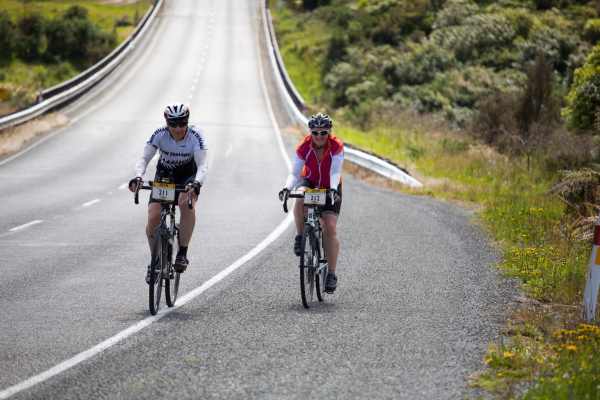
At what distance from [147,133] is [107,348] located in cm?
2791

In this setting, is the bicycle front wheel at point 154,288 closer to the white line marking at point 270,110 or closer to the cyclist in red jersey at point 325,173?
the cyclist in red jersey at point 325,173

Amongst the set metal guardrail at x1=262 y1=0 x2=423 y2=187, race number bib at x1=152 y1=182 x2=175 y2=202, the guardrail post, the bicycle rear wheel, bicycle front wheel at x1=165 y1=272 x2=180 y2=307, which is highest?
race number bib at x1=152 y1=182 x2=175 y2=202

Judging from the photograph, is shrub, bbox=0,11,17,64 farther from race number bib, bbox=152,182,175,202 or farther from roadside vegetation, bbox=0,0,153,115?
race number bib, bbox=152,182,175,202

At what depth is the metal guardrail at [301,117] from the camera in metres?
22.6

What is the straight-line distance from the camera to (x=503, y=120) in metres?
27.6

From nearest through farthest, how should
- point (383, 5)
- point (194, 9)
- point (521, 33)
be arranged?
1. point (521, 33)
2. point (383, 5)
3. point (194, 9)

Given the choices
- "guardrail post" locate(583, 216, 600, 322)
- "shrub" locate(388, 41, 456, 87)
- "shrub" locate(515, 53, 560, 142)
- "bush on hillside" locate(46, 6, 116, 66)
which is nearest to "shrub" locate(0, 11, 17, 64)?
"bush on hillside" locate(46, 6, 116, 66)

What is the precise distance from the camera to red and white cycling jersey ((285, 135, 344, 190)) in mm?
9555

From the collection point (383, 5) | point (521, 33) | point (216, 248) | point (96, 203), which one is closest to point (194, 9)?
point (383, 5)

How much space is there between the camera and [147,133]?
114 ft

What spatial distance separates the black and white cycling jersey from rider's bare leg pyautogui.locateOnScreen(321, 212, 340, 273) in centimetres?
138

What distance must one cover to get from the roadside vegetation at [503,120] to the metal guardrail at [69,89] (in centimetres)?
1143

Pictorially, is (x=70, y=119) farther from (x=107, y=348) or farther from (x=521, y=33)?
(x=107, y=348)

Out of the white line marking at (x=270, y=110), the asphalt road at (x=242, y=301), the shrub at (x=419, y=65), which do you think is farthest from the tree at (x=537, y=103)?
the shrub at (x=419, y=65)
